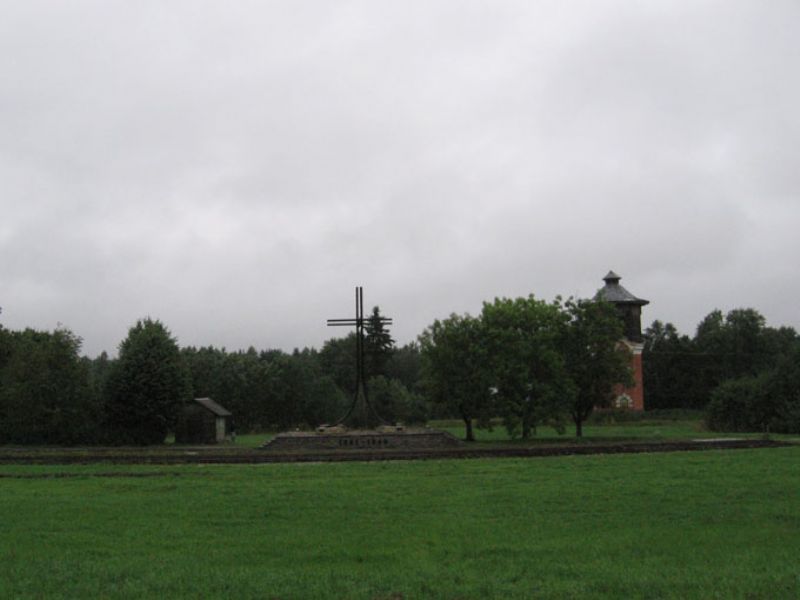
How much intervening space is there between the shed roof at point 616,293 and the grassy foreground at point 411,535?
221 ft

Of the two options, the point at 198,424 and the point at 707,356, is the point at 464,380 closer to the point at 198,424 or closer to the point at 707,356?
the point at 198,424

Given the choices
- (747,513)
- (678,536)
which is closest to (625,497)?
(747,513)

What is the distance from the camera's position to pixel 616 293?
291 ft

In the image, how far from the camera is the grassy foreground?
9422mm

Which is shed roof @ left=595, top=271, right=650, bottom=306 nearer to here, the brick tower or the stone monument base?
the brick tower

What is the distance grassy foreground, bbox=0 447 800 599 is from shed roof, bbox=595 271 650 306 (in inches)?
2650

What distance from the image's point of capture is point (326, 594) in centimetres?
908

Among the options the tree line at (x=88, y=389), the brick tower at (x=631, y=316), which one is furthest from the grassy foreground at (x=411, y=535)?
the brick tower at (x=631, y=316)

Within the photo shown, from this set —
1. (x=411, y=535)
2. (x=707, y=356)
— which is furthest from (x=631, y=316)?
(x=411, y=535)

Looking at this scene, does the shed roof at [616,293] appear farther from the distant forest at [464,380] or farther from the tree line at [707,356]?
the distant forest at [464,380]

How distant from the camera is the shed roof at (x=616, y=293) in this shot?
87.6 meters

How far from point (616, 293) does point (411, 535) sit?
79785 millimetres

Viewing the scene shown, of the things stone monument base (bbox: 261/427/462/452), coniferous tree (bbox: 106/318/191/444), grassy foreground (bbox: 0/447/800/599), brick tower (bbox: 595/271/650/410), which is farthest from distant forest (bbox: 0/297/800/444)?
brick tower (bbox: 595/271/650/410)

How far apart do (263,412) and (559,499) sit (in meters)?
60.1
